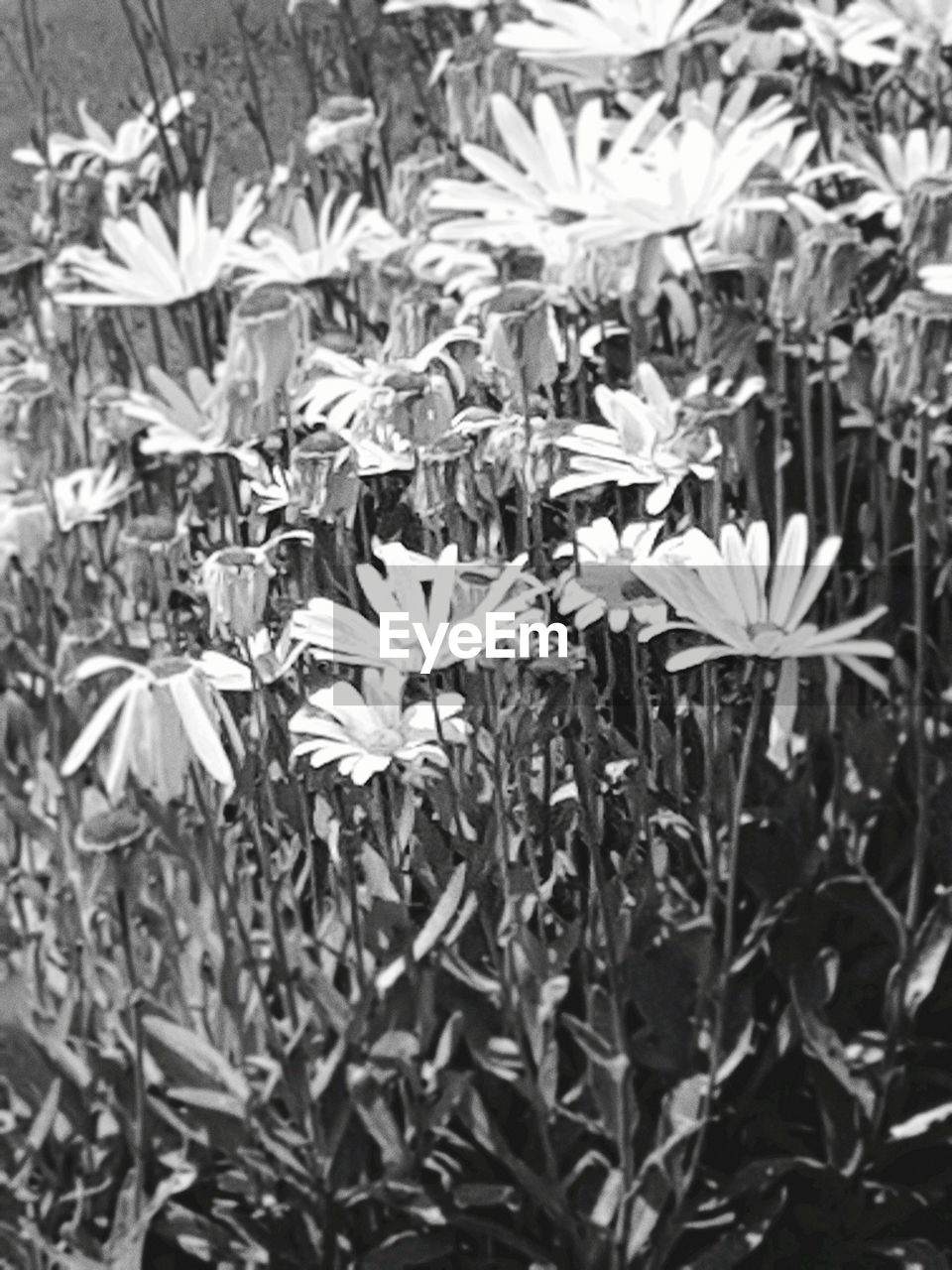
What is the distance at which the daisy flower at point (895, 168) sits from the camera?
1.60 m

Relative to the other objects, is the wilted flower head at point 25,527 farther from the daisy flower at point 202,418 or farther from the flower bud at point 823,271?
the flower bud at point 823,271

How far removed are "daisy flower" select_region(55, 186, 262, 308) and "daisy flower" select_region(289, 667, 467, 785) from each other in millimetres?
Result: 469

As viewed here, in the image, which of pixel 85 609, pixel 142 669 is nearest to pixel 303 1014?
pixel 142 669

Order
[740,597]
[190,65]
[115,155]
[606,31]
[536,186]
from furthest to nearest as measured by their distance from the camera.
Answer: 1. [190,65]
2. [115,155]
3. [606,31]
4. [536,186]
5. [740,597]

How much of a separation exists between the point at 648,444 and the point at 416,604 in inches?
7.8

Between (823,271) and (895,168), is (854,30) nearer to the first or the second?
(895,168)

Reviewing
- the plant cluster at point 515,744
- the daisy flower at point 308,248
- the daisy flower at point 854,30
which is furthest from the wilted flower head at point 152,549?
the daisy flower at point 854,30

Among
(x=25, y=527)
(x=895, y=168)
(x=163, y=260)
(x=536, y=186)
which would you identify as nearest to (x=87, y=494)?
(x=25, y=527)

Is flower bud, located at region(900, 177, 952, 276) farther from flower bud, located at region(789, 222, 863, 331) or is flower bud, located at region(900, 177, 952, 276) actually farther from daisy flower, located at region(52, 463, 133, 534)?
daisy flower, located at region(52, 463, 133, 534)

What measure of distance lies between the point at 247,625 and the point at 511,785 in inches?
13.8

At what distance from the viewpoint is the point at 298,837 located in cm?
140

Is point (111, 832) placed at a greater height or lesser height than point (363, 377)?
lesser

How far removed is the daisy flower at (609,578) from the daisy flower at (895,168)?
1.66ft

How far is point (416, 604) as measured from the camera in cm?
114
